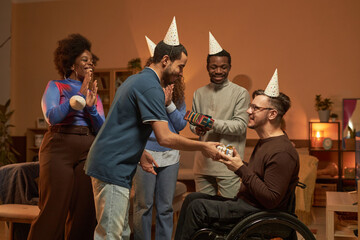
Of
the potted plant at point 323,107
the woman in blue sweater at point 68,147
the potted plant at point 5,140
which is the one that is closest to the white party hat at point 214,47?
the woman in blue sweater at point 68,147

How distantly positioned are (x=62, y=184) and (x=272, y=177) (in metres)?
1.18

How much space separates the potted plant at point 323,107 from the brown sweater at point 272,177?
157 inches

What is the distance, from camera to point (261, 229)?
199 centimetres

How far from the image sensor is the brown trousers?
2.40 meters

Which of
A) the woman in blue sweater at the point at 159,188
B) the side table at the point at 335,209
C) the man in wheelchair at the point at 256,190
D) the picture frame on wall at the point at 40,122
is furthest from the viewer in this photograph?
the picture frame on wall at the point at 40,122

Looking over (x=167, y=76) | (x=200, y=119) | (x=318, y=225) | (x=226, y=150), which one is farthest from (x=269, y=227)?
(x=318, y=225)

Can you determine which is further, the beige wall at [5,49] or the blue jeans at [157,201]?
the beige wall at [5,49]

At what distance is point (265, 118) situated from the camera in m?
2.22

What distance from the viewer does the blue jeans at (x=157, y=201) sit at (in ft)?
8.70

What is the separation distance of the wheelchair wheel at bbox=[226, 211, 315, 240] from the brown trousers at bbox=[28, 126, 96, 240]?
1025 millimetres

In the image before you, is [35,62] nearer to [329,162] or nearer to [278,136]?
[329,162]

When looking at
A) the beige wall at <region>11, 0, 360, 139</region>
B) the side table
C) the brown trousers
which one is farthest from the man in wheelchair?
the beige wall at <region>11, 0, 360, 139</region>

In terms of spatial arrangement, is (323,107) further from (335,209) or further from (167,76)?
(167,76)

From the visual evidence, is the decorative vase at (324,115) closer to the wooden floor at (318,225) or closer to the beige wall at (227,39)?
the beige wall at (227,39)
